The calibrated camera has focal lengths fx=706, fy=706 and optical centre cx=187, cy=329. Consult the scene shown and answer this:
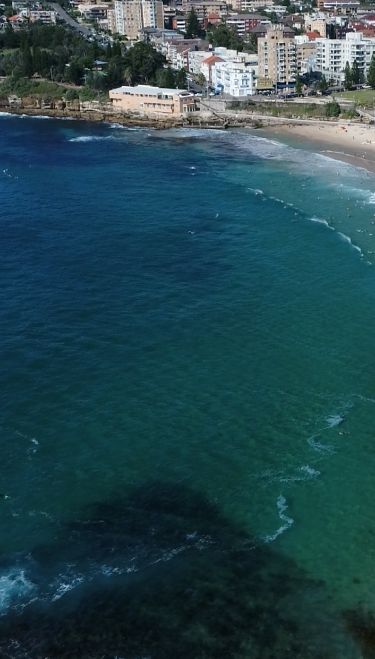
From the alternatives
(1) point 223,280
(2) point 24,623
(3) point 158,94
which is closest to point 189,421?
(2) point 24,623

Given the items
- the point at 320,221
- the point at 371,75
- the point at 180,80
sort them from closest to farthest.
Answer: the point at 320,221 → the point at 371,75 → the point at 180,80

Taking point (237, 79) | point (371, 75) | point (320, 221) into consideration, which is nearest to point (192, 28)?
point (237, 79)

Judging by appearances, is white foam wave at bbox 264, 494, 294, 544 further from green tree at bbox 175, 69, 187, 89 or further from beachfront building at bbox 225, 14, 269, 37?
beachfront building at bbox 225, 14, 269, 37

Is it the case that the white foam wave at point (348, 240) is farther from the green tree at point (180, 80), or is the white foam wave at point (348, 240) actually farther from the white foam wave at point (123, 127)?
the green tree at point (180, 80)

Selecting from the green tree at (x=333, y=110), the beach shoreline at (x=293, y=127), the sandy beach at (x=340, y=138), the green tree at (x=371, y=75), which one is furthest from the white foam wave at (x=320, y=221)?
the green tree at (x=371, y=75)

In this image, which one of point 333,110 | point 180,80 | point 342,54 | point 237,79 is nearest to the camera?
point 333,110

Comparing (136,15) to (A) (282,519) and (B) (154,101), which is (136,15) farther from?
(A) (282,519)

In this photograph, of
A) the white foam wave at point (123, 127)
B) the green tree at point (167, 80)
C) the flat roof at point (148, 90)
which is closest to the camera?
the white foam wave at point (123, 127)
